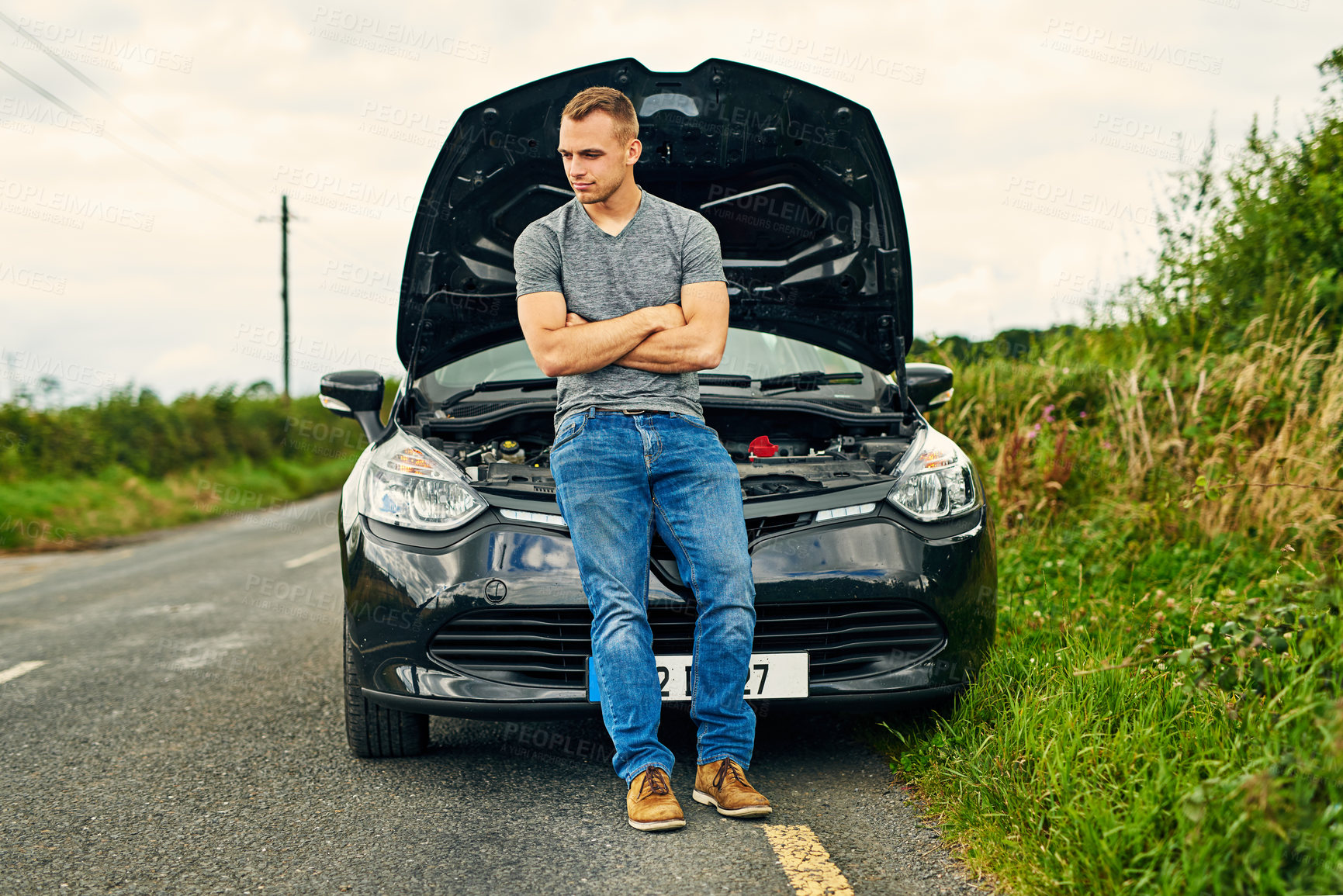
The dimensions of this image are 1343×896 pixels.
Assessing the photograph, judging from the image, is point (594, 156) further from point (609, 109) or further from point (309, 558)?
point (309, 558)

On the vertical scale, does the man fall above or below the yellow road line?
above

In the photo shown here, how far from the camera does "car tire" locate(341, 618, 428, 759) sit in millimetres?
2951

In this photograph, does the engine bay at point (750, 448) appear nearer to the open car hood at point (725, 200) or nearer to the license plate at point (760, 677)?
the open car hood at point (725, 200)

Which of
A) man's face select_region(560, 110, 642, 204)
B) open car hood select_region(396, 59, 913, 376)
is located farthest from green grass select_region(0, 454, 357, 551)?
man's face select_region(560, 110, 642, 204)

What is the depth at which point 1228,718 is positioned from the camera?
7.88 feet

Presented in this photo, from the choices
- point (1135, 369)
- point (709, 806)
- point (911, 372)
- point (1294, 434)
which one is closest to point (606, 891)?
point (709, 806)

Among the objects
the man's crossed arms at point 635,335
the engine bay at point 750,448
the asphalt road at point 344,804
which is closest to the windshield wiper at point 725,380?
the engine bay at point 750,448

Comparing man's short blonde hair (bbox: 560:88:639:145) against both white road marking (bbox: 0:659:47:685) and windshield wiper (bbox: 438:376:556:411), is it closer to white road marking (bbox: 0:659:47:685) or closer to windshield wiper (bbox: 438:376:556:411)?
windshield wiper (bbox: 438:376:556:411)

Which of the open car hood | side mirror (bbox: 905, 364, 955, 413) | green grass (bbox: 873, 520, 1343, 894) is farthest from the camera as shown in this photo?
side mirror (bbox: 905, 364, 955, 413)

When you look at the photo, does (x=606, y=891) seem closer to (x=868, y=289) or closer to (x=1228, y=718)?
(x=1228, y=718)

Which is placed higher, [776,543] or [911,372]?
[911,372]

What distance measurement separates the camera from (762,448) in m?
3.36

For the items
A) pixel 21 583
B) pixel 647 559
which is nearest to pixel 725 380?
pixel 647 559

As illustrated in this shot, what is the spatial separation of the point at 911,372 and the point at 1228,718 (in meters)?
1.66
